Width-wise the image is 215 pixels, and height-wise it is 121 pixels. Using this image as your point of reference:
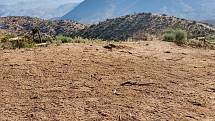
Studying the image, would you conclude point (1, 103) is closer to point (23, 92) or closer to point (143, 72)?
point (23, 92)

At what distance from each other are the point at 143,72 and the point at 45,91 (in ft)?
9.01

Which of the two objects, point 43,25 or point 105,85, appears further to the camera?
point 43,25

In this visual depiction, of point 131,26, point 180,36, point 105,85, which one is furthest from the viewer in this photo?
point 131,26

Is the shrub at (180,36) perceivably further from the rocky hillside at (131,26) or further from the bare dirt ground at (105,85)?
the rocky hillside at (131,26)

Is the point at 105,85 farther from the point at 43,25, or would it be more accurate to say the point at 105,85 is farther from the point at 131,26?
the point at 43,25

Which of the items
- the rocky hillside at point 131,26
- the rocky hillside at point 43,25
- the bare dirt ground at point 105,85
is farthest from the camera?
the rocky hillside at point 43,25

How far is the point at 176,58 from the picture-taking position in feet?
46.9

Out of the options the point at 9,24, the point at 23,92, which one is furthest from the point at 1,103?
the point at 9,24

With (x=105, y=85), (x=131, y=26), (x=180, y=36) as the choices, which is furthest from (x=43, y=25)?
(x=105, y=85)

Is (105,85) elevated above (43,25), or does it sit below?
below

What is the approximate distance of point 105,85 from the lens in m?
11.1

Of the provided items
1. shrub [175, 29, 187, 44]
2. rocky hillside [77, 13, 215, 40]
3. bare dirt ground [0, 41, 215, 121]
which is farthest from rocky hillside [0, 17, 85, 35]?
bare dirt ground [0, 41, 215, 121]

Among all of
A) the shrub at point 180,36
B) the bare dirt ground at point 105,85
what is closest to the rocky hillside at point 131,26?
the shrub at point 180,36

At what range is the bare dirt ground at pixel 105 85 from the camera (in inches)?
368
